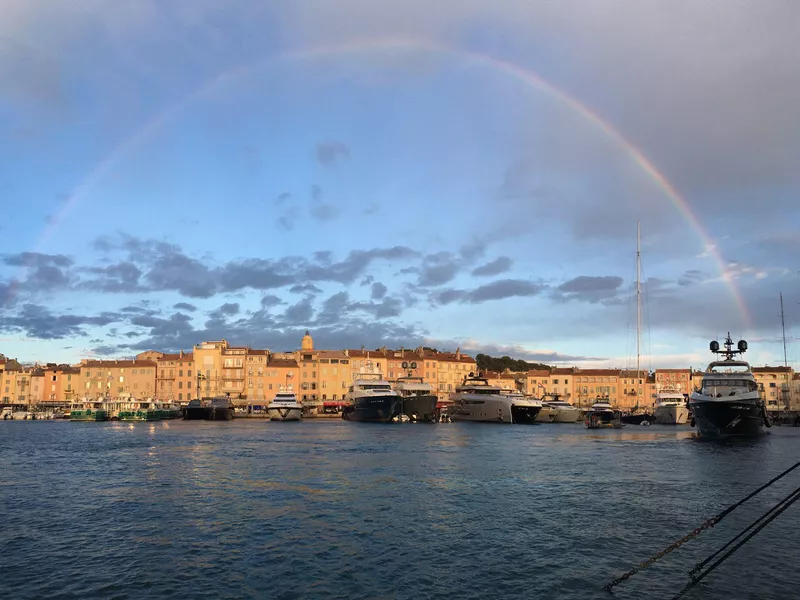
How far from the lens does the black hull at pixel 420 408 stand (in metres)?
117

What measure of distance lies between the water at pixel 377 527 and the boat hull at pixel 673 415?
74.1 meters

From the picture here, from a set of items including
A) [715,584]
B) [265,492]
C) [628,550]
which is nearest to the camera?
[715,584]

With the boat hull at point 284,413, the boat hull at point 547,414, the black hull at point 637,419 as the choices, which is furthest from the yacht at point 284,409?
the black hull at point 637,419

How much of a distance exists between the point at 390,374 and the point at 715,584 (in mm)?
151372

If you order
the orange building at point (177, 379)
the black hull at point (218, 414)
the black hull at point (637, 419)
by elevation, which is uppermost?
the orange building at point (177, 379)

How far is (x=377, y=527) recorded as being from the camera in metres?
25.4

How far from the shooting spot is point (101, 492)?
111 feet

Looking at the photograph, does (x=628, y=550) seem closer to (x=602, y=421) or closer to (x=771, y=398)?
(x=602, y=421)

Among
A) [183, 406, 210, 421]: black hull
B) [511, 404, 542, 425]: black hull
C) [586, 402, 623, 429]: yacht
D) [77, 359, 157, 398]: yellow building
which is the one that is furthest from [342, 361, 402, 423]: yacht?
[77, 359, 157, 398]: yellow building

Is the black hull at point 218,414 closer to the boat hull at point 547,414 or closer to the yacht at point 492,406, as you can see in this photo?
the yacht at point 492,406

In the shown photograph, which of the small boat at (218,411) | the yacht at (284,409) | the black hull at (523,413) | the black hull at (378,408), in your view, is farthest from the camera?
the small boat at (218,411)

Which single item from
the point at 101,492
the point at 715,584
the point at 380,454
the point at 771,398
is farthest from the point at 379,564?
the point at 771,398

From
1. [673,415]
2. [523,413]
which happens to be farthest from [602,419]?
[673,415]

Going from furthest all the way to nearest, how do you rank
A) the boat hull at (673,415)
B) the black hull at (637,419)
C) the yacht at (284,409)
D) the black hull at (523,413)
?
the yacht at (284,409) → the black hull at (637,419) → the boat hull at (673,415) → the black hull at (523,413)
